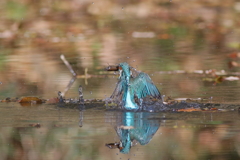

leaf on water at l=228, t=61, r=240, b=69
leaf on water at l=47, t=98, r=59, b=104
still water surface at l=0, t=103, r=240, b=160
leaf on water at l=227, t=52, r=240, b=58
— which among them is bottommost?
still water surface at l=0, t=103, r=240, b=160

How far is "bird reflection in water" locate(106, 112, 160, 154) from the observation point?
15.0 ft

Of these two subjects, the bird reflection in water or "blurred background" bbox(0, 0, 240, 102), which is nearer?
the bird reflection in water

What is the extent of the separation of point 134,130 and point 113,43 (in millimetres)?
6823

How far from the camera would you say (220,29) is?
1342 centimetres

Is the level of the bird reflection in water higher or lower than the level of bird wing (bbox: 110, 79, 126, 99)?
lower

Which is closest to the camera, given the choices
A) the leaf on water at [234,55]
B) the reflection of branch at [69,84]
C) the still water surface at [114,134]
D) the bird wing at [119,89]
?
the still water surface at [114,134]

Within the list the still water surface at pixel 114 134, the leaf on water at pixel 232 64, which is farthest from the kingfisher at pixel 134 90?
the leaf on water at pixel 232 64

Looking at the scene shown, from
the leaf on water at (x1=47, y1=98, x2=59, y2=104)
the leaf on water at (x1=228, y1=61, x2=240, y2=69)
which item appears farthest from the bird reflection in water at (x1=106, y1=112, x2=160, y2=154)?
the leaf on water at (x1=228, y1=61, x2=240, y2=69)

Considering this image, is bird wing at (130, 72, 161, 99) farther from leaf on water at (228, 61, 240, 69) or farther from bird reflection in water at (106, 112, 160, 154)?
leaf on water at (228, 61, 240, 69)

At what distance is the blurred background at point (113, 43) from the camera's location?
7.73 metres

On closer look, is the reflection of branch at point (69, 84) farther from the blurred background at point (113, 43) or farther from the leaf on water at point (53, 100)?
the leaf on water at point (53, 100)

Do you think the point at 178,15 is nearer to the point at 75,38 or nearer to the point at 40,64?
the point at 75,38

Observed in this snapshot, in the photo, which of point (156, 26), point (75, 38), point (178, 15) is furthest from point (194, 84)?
point (178, 15)

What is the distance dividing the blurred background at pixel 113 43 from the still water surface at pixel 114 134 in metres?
1.14
